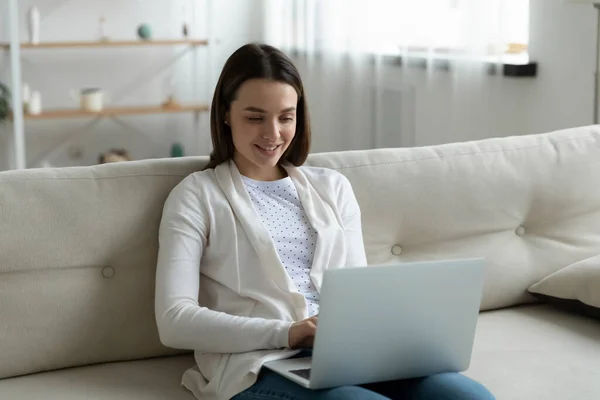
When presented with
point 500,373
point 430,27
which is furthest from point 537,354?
point 430,27

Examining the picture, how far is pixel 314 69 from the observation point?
4.93 metres

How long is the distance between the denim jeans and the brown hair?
498mm

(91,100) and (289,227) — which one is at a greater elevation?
(91,100)

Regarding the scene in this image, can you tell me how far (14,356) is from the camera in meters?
1.67

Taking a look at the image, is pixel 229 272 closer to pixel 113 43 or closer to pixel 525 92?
pixel 525 92

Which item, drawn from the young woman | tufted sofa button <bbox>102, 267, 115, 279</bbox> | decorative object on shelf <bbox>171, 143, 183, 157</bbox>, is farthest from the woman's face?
decorative object on shelf <bbox>171, 143, 183, 157</bbox>

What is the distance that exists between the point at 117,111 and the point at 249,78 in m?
3.45

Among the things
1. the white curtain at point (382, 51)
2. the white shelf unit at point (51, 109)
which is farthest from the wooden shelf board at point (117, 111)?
the white curtain at point (382, 51)

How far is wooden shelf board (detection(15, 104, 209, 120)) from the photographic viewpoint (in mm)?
4945

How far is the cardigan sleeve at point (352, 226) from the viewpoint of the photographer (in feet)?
5.82

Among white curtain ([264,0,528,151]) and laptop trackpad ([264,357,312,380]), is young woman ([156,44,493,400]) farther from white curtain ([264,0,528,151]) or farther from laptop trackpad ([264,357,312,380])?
white curtain ([264,0,528,151])

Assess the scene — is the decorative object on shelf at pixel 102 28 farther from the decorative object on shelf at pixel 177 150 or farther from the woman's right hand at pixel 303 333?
the woman's right hand at pixel 303 333

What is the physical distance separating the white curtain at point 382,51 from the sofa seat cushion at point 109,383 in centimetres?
222

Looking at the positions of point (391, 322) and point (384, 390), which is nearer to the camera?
point (391, 322)
